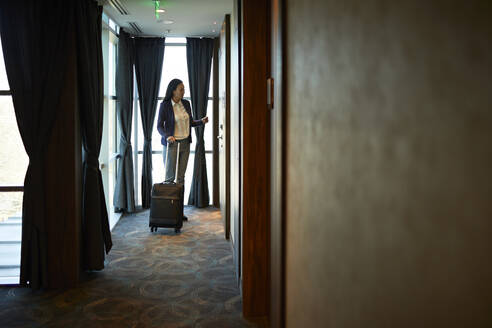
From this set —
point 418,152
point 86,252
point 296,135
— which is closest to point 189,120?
point 86,252

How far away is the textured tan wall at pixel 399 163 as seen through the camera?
486 millimetres

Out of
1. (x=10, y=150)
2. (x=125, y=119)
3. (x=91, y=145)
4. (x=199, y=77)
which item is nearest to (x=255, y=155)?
(x=91, y=145)

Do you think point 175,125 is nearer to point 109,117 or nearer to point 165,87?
point 109,117

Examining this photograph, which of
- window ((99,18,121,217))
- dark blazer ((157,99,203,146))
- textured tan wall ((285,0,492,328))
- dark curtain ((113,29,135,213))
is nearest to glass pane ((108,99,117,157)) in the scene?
window ((99,18,121,217))

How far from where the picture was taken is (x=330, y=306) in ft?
3.44

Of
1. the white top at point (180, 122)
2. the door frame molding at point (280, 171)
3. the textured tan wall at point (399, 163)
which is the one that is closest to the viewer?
the textured tan wall at point (399, 163)

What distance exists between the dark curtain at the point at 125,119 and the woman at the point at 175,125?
584 millimetres

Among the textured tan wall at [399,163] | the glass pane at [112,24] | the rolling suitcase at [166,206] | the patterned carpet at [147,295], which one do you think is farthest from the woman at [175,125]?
the textured tan wall at [399,163]

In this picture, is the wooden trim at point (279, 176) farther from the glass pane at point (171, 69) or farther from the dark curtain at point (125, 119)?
the glass pane at point (171, 69)

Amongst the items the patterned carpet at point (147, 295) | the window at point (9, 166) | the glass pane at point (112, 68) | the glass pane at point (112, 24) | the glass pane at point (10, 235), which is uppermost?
the glass pane at point (112, 24)

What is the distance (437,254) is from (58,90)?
3406 millimetres

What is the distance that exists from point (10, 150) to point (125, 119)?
8.94 feet

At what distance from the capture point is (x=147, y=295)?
11.6 ft

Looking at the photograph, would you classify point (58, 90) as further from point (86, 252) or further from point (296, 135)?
point (296, 135)
